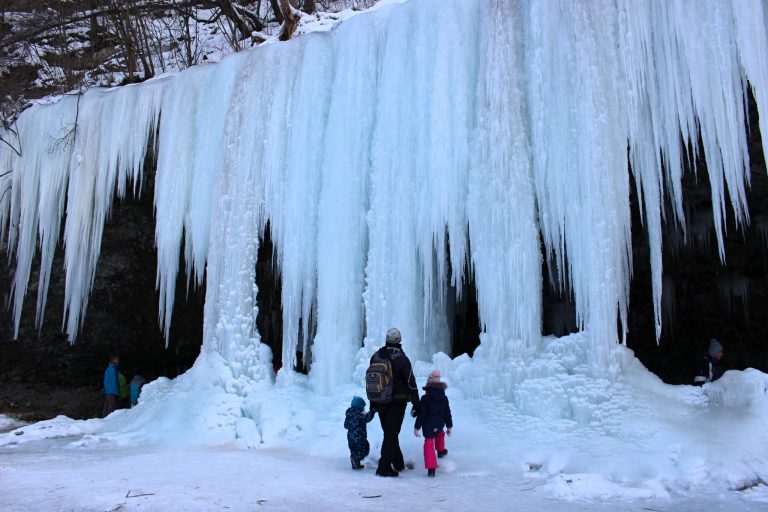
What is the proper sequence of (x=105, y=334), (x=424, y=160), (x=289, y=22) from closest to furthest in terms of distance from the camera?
(x=424, y=160) < (x=105, y=334) < (x=289, y=22)

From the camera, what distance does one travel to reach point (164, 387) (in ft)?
28.1

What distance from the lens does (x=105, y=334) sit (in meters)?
11.0

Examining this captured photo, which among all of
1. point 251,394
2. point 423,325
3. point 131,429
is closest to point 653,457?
point 423,325

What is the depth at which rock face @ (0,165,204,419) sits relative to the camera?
399 inches

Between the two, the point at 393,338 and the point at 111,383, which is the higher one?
the point at 393,338

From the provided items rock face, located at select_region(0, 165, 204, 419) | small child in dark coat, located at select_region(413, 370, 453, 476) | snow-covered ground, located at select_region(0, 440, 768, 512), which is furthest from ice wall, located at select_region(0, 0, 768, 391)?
snow-covered ground, located at select_region(0, 440, 768, 512)

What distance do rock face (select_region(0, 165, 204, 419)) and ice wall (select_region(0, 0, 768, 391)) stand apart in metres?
0.73

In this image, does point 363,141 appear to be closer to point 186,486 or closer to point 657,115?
point 657,115

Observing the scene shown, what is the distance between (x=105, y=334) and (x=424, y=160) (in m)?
6.91

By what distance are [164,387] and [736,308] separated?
25.4 ft

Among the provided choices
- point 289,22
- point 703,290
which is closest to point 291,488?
point 703,290

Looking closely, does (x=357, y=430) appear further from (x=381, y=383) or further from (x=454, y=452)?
(x=454, y=452)

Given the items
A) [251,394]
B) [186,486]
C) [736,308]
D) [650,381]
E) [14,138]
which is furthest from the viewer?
[14,138]

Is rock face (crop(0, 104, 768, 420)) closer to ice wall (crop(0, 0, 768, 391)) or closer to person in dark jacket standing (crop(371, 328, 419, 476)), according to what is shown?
ice wall (crop(0, 0, 768, 391))
